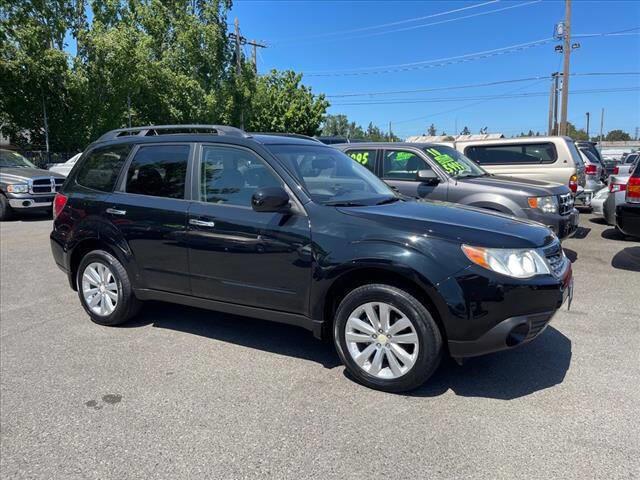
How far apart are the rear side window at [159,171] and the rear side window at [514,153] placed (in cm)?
756

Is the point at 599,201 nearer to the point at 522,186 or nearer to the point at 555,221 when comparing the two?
the point at 522,186

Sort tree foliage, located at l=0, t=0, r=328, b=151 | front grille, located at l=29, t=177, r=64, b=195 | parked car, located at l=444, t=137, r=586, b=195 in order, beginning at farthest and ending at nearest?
tree foliage, located at l=0, t=0, r=328, b=151
front grille, located at l=29, t=177, r=64, b=195
parked car, located at l=444, t=137, r=586, b=195

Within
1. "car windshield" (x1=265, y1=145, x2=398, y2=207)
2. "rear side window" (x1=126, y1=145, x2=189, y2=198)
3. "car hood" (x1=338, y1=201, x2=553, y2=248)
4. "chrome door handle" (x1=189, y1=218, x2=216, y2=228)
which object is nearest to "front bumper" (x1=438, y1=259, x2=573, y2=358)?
"car hood" (x1=338, y1=201, x2=553, y2=248)

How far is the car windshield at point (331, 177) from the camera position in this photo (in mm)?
4070

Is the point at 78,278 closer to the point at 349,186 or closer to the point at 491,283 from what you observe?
the point at 349,186

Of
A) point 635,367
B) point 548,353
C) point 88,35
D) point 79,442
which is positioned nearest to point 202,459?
point 79,442

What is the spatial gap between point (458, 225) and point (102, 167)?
11.6ft

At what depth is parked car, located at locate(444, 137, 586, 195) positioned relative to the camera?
A: 9.74m

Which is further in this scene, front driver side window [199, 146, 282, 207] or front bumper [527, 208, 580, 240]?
front bumper [527, 208, 580, 240]

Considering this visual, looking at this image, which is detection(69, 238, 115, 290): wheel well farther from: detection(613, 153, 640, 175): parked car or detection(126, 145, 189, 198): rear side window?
detection(613, 153, 640, 175): parked car

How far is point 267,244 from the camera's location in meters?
3.93

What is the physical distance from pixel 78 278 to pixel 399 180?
186 inches

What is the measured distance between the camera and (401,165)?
316 inches

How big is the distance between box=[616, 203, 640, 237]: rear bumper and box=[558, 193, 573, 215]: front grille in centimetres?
64
